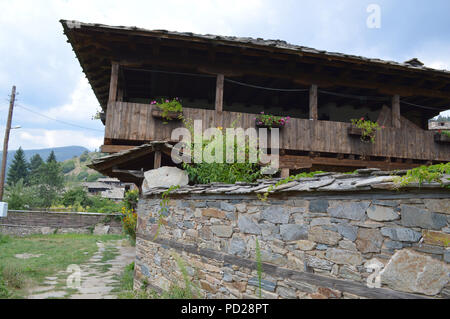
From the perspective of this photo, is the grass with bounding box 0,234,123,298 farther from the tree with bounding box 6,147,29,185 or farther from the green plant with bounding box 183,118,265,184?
the tree with bounding box 6,147,29,185

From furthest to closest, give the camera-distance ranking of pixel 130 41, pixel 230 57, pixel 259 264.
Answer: pixel 230 57 < pixel 130 41 < pixel 259 264

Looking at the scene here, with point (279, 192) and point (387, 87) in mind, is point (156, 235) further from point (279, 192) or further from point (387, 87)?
point (387, 87)

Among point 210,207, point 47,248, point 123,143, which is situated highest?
point 123,143

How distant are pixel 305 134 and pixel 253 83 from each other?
236 centimetres

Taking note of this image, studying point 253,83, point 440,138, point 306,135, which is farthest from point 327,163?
point 440,138

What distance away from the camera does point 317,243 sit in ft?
8.39

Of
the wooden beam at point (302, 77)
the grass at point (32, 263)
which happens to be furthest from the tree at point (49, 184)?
the wooden beam at point (302, 77)

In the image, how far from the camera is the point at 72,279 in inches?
259

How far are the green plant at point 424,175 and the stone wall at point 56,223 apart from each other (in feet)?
51.7

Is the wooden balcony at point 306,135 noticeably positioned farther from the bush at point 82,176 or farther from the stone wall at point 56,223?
the bush at point 82,176

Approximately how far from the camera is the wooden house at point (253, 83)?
273 inches

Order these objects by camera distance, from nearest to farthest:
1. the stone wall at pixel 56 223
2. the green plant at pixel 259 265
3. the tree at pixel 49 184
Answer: the green plant at pixel 259 265
the stone wall at pixel 56 223
the tree at pixel 49 184
